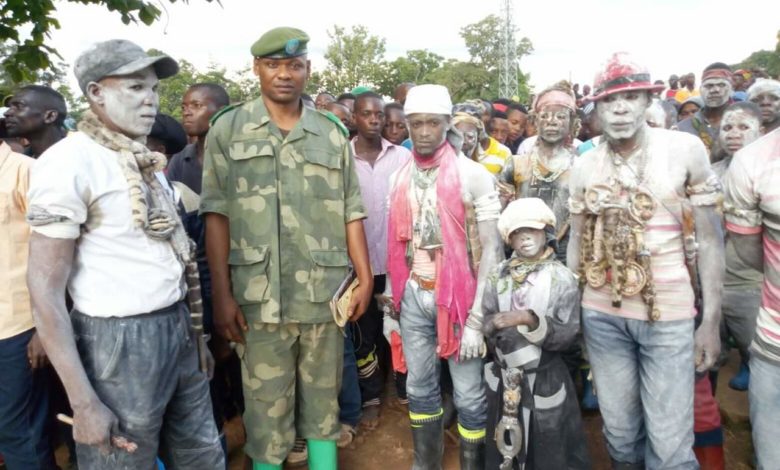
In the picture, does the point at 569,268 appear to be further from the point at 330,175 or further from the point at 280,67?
the point at 280,67

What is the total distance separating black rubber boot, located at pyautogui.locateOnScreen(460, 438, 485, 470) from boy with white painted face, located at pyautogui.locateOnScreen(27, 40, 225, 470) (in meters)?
1.67

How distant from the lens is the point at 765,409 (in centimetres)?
217

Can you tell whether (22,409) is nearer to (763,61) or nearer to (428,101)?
(428,101)

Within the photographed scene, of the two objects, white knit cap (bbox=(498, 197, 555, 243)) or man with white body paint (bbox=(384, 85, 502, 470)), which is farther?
man with white body paint (bbox=(384, 85, 502, 470))

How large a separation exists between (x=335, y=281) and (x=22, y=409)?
66.8 inches

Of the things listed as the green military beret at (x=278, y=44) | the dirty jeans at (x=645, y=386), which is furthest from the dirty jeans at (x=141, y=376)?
the dirty jeans at (x=645, y=386)

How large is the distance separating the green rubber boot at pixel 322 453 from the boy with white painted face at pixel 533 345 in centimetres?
87

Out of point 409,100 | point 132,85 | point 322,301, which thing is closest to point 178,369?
point 322,301

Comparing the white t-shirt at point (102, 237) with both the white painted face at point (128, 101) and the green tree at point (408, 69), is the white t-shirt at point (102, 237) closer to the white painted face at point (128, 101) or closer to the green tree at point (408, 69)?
the white painted face at point (128, 101)

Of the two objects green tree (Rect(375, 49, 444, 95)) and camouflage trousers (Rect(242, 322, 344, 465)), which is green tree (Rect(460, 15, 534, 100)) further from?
camouflage trousers (Rect(242, 322, 344, 465))

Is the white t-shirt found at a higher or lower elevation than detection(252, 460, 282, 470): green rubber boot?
higher

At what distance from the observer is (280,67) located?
8.72ft

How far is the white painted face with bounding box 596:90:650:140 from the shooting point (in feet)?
7.87

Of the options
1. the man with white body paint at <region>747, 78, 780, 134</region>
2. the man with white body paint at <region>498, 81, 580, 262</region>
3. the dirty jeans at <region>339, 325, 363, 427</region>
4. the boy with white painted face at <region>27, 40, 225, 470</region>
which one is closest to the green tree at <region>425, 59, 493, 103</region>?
the man with white body paint at <region>747, 78, 780, 134</region>
